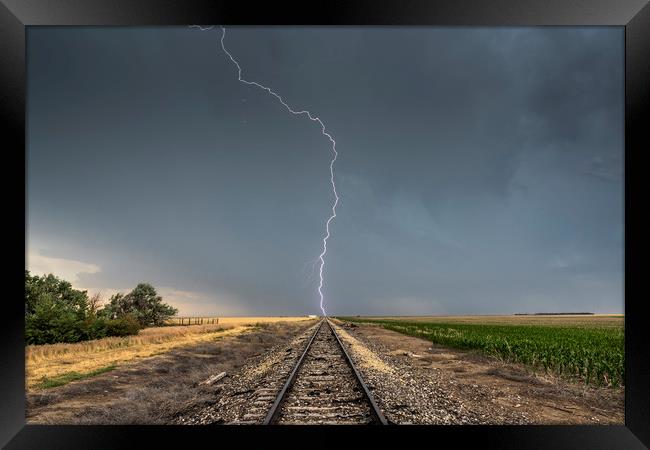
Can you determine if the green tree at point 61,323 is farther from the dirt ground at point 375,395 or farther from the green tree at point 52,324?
the dirt ground at point 375,395

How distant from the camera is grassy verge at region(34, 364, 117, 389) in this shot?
9.27 m

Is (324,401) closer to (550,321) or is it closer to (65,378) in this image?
(65,378)

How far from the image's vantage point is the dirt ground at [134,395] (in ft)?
22.4

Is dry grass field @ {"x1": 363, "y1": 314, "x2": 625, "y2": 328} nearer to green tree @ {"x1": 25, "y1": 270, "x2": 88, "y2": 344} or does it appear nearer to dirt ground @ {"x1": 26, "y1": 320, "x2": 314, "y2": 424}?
dirt ground @ {"x1": 26, "y1": 320, "x2": 314, "y2": 424}

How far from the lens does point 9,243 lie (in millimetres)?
4984

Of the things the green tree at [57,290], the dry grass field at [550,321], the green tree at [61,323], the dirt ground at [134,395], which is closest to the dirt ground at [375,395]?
the dirt ground at [134,395]

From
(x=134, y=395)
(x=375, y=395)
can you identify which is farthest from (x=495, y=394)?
(x=134, y=395)

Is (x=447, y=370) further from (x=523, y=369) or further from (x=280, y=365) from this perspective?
(x=280, y=365)

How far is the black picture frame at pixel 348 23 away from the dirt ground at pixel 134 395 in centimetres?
178

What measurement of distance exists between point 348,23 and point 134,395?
7.74m

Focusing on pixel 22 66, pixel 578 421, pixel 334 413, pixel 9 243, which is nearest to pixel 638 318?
pixel 578 421

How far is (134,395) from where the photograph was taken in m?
8.06

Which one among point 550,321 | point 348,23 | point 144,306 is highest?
point 348,23

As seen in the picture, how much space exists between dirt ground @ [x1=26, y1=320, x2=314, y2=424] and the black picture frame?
178 cm
